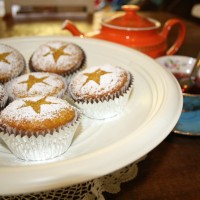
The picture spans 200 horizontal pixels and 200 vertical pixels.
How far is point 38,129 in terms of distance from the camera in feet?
1.80

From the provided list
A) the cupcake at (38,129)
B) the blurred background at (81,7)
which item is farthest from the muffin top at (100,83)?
the blurred background at (81,7)

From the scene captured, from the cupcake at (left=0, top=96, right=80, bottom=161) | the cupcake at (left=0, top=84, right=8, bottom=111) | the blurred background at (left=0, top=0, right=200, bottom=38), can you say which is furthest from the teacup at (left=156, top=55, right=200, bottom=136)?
the blurred background at (left=0, top=0, right=200, bottom=38)

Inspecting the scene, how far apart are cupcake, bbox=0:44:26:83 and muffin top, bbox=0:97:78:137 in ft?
0.66

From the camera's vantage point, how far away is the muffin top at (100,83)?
68cm

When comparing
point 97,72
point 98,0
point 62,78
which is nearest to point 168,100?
point 97,72

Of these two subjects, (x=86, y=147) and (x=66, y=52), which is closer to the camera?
(x=86, y=147)

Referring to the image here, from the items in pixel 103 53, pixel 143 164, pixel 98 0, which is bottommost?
pixel 98 0

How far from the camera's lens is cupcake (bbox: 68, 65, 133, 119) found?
67 centimetres

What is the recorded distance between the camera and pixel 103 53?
865 mm

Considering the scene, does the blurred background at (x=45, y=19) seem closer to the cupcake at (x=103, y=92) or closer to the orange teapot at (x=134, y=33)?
the orange teapot at (x=134, y=33)

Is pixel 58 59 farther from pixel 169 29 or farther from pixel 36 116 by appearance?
pixel 169 29

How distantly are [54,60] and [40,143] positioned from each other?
34 centimetres

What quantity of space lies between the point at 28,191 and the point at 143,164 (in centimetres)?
33

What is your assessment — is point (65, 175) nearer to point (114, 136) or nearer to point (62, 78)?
point (114, 136)
